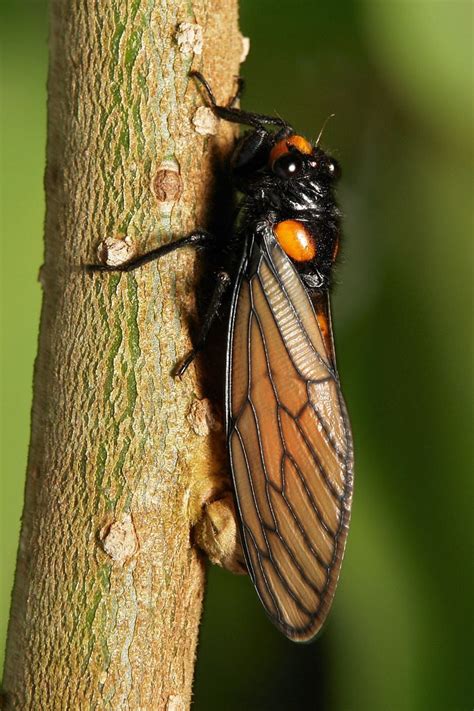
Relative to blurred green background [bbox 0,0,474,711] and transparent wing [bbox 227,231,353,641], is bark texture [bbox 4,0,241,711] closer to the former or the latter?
transparent wing [bbox 227,231,353,641]


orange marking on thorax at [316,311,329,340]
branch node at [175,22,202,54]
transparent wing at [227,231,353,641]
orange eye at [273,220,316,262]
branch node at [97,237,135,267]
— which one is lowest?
transparent wing at [227,231,353,641]

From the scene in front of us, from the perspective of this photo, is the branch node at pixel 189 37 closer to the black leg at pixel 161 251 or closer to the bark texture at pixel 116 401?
the bark texture at pixel 116 401

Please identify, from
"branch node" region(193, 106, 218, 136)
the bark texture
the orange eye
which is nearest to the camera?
the bark texture

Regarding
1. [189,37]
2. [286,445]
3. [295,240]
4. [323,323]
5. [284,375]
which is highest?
[189,37]

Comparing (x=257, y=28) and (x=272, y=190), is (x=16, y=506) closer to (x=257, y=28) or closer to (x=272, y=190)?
(x=272, y=190)

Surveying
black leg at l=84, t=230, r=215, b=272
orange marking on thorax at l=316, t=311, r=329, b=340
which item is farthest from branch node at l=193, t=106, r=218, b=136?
orange marking on thorax at l=316, t=311, r=329, b=340

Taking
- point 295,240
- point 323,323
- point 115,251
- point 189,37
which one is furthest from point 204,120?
point 323,323

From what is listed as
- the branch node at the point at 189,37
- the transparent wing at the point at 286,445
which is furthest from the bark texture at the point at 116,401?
the transparent wing at the point at 286,445

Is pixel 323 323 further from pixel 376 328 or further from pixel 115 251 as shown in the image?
pixel 115 251
